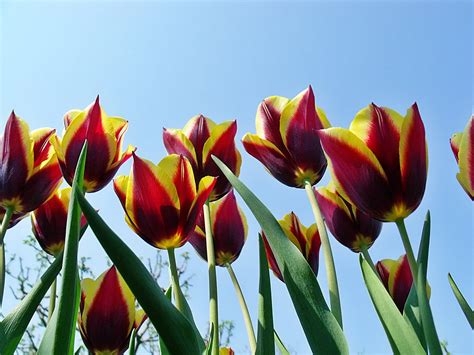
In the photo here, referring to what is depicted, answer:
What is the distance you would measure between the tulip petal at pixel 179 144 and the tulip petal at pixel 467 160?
1.36ft

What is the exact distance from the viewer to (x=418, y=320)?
30.5 inches

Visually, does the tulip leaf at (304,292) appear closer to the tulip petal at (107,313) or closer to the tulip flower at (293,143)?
the tulip flower at (293,143)

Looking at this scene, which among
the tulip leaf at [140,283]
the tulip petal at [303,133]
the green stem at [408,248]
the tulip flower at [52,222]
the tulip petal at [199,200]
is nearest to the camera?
the tulip leaf at [140,283]

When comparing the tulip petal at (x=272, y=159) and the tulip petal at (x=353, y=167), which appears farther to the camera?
the tulip petal at (x=272, y=159)

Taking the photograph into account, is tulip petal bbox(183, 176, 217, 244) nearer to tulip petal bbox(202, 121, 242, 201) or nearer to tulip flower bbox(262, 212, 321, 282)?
tulip petal bbox(202, 121, 242, 201)

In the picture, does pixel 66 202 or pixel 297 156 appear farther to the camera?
pixel 66 202

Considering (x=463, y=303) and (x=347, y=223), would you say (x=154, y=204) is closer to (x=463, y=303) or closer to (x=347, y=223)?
(x=347, y=223)

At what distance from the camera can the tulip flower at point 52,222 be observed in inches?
39.2

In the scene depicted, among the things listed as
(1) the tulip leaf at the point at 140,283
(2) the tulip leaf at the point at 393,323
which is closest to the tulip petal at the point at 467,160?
(2) the tulip leaf at the point at 393,323

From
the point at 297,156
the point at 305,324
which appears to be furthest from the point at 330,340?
the point at 297,156

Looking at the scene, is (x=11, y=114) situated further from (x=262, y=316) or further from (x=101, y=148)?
(x=262, y=316)

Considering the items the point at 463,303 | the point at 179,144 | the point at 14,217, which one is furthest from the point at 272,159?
the point at 14,217

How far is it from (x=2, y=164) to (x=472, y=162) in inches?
28.9

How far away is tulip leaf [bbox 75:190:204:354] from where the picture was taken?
1.80ft
